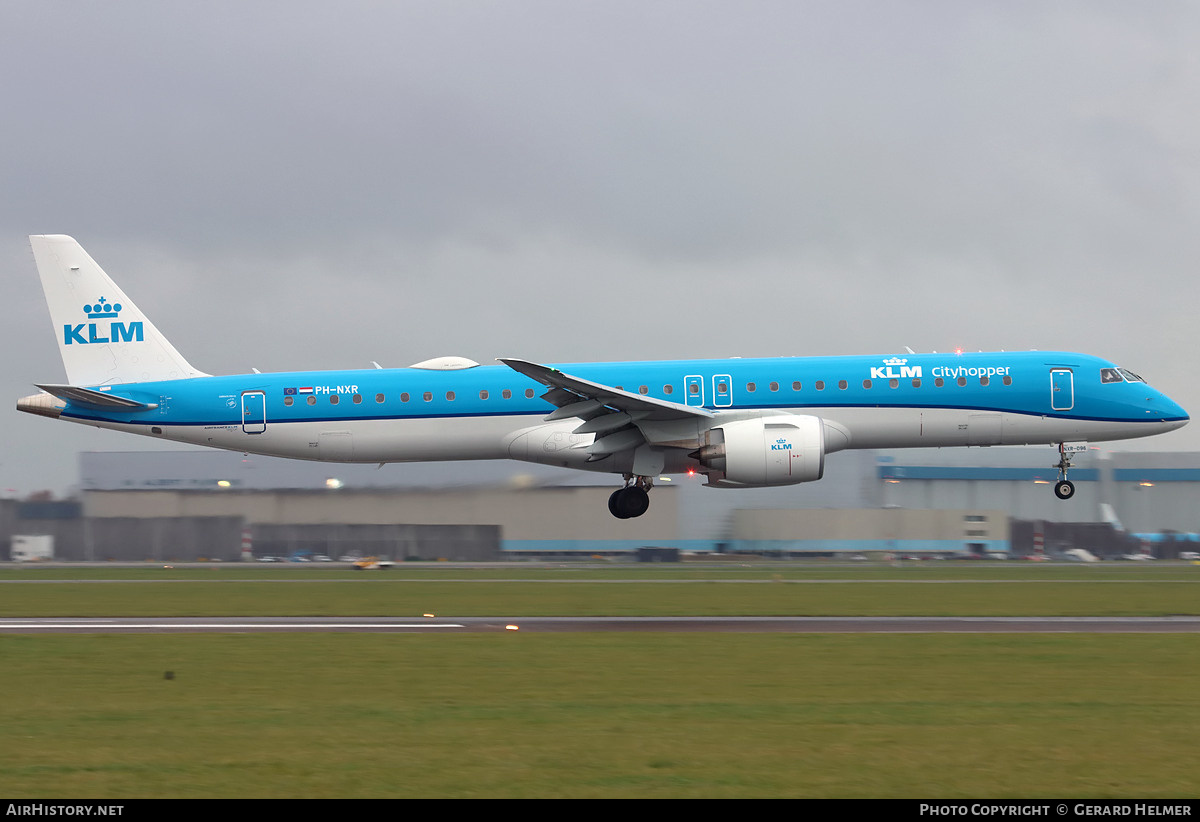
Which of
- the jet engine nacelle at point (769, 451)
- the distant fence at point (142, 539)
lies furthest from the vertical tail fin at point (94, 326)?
the jet engine nacelle at point (769, 451)

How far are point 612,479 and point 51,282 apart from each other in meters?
18.9

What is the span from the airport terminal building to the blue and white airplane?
7.41 metres

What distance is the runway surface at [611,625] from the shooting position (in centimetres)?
1994

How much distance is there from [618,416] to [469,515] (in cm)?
1359

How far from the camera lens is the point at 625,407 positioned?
3012cm

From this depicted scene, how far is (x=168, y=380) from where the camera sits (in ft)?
110

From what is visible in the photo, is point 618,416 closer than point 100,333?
Yes

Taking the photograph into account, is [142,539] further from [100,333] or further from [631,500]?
[631,500]

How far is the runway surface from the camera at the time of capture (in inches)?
785

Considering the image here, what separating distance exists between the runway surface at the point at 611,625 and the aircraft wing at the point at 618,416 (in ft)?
27.8

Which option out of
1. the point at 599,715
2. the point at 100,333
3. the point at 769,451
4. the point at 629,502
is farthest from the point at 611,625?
the point at 100,333

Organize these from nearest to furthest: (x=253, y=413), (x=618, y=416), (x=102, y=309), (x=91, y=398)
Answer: (x=618, y=416) < (x=91, y=398) < (x=253, y=413) < (x=102, y=309)

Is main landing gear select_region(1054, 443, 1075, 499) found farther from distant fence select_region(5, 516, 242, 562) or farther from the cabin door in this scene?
distant fence select_region(5, 516, 242, 562)
